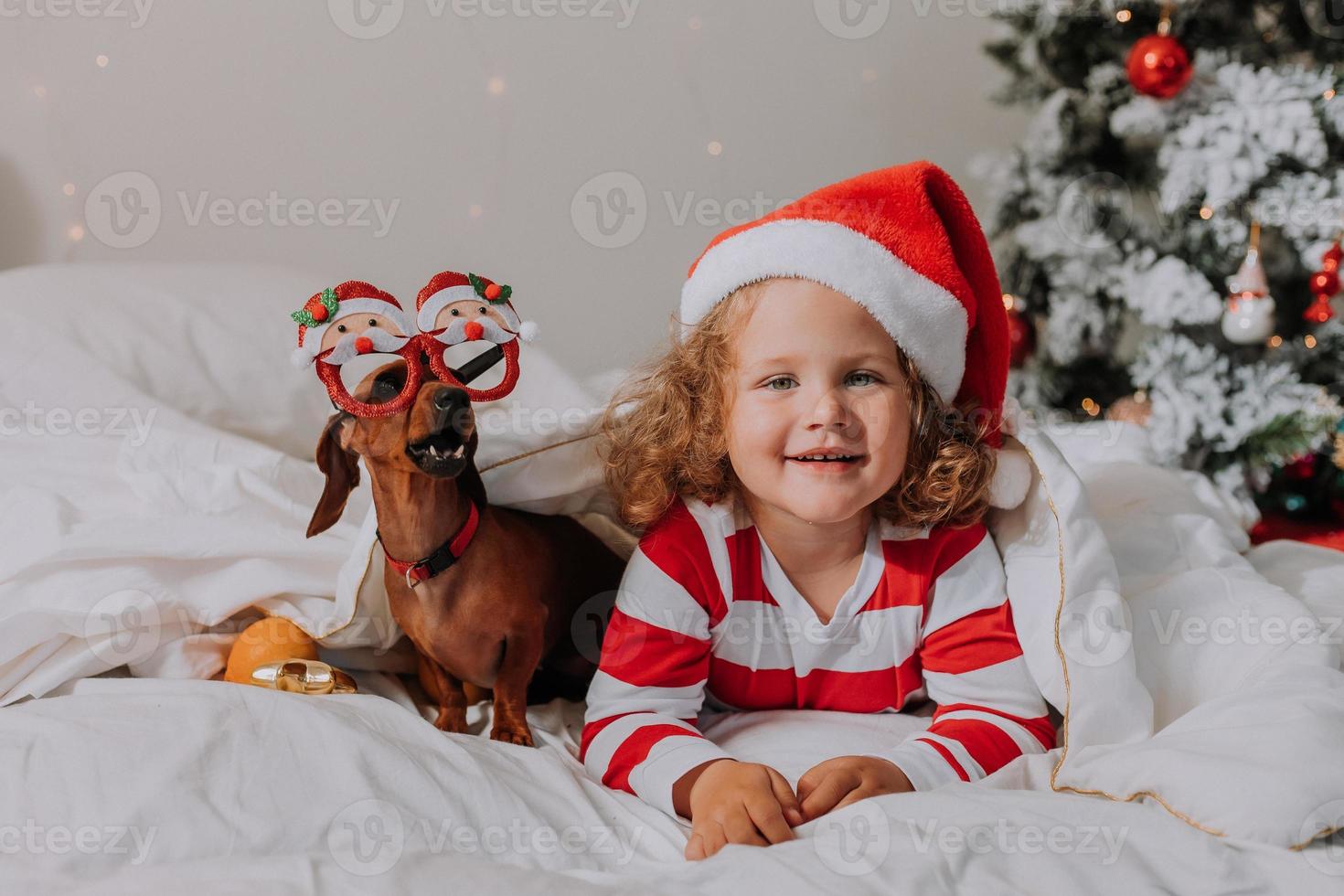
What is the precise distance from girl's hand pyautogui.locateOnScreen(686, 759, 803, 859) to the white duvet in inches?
1.2

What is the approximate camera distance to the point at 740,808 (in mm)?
785

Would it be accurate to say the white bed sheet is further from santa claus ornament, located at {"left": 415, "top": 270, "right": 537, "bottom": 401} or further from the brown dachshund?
santa claus ornament, located at {"left": 415, "top": 270, "right": 537, "bottom": 401}

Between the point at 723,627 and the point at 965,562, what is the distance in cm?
25

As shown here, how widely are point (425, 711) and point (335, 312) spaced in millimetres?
428

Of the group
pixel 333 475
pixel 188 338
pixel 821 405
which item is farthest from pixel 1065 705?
pixel 188 338

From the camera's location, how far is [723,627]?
3.33ft

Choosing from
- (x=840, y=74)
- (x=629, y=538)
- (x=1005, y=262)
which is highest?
(x=840, y=74)

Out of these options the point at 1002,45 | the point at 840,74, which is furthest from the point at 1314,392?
the point at 840,74

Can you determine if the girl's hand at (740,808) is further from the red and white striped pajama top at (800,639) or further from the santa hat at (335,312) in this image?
the santa hat at (335,312)

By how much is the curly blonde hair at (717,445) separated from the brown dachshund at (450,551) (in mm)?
117

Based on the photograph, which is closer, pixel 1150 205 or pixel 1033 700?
pixel 1033 700

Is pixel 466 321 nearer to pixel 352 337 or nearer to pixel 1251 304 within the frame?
pixel 352 337

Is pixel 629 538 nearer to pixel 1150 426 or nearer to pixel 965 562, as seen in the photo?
pixel 965 562

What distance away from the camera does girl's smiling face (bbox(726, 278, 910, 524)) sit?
91 cm
